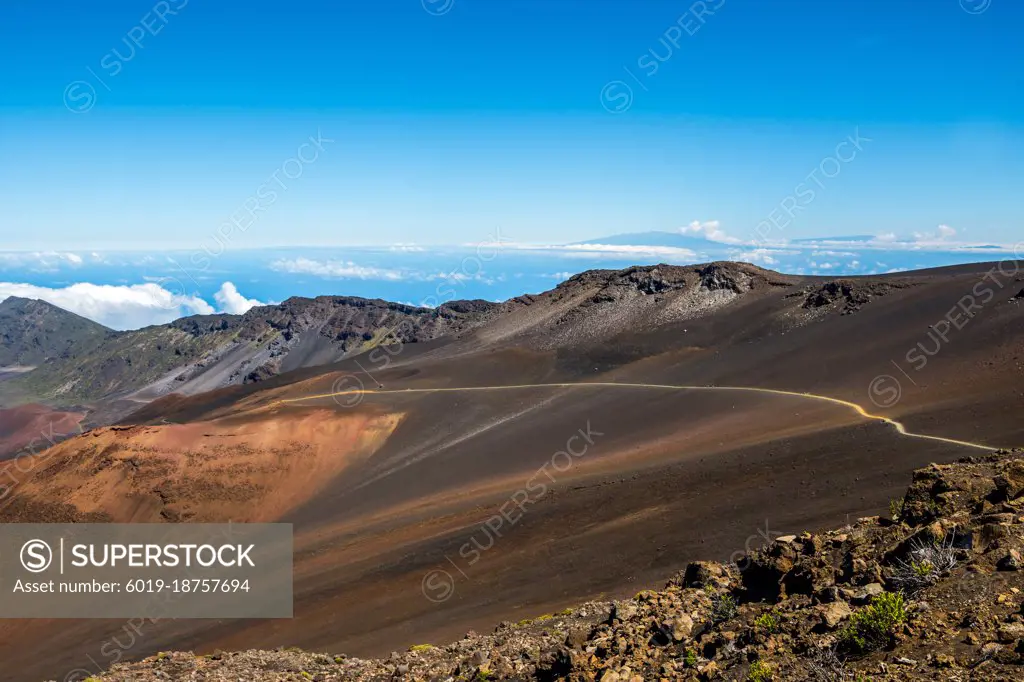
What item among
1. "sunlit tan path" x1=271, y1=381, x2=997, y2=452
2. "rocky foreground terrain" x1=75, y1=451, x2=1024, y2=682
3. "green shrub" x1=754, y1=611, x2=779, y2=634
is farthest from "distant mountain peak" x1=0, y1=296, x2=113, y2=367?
"green shrub" x1=754, y1=611, x2=779, y2=634

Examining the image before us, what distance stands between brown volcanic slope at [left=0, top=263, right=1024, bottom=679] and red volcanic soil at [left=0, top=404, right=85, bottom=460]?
19.2 meters

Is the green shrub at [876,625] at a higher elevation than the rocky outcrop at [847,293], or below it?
below

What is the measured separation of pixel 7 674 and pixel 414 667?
15.1 meters

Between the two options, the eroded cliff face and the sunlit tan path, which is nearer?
the sunlit tan path

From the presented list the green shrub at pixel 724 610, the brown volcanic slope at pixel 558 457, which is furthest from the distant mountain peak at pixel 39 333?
the green shrub at pixel 724 610

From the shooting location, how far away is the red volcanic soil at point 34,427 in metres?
61.0

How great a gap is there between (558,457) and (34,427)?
63446 millimetres

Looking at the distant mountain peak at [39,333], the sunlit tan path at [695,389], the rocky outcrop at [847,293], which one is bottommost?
the sunlit tan path at [695,389]

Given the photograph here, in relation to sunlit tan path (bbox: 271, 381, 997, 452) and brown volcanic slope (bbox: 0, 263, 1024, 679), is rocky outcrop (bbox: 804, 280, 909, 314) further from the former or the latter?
sunlit tan path (bbox: 271, 381, 997, 452)

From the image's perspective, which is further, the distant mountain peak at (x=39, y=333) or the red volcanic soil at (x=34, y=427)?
the distant mountain peak at (x=39, y=333)

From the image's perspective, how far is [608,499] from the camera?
74.6 feet

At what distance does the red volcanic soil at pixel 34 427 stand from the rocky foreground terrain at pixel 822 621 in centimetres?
6002

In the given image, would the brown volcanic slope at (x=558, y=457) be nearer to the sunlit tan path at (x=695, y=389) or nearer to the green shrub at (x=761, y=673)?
the sunlit tan path at (x=695, y=389)

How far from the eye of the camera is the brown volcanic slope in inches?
734
